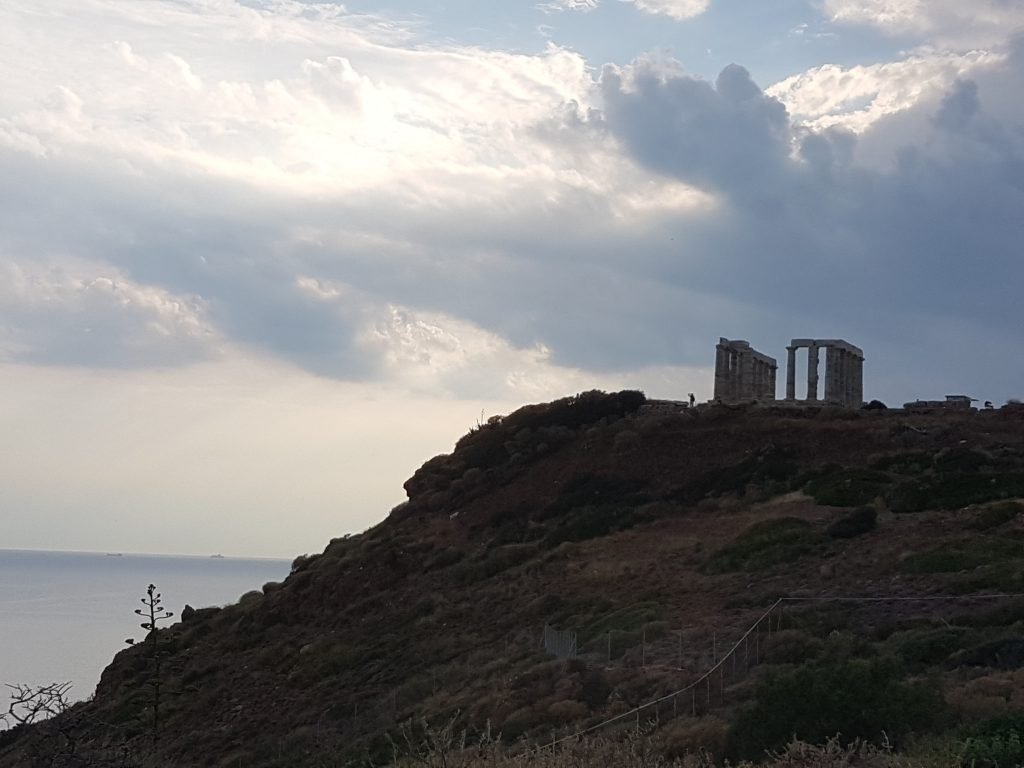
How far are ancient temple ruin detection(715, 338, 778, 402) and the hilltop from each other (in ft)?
20.3

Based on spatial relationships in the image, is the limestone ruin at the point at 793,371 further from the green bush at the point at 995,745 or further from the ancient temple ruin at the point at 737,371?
the green bush at the point at 995,745

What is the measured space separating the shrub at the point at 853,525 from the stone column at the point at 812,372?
80.2ft

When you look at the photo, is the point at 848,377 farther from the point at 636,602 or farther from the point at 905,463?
the point at 636,602

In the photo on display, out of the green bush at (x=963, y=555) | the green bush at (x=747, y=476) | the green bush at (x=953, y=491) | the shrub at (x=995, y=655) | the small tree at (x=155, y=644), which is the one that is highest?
the green bush at (x=747, y=476)

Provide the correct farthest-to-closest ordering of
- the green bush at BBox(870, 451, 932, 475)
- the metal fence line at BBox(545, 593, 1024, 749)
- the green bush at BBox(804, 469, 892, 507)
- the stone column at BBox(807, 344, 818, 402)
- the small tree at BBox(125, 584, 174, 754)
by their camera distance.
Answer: the stone column at BBox(807, 344, 818, 402), the green bush at BBox(870, 451, 932, 475), the green bush at BBox(804, 469, 892, 507), the small tree at BBox(125, 584, 174, 754), the metal fence line at BBox(545, 593, 1024, 749)

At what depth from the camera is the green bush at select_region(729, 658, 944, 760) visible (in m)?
15.6

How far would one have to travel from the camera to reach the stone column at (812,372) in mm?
60062

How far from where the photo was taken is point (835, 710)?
52.1 feet

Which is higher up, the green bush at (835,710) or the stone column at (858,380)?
the stone column at (858,380)

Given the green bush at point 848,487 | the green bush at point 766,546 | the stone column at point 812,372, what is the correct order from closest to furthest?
1. the green bush at point 766,546
2. the green bush at point 848,487
3. the stone column at point 812,372

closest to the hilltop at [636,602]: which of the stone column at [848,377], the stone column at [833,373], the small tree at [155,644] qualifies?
the small tree at [155,644]

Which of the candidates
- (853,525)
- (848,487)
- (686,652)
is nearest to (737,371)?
(848,487)

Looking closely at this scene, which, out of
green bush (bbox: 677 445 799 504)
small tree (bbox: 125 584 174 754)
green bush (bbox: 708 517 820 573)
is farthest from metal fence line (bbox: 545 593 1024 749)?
green bush (bbox: 677 445 799 504)

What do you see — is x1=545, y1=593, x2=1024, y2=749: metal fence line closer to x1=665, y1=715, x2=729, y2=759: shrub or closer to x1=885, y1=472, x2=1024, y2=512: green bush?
x1=665, y1=715, x2=729, y2=759: shrub
